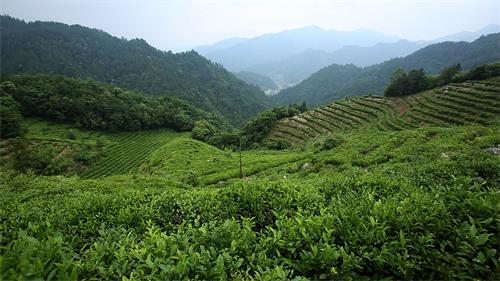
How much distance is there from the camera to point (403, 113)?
46.2m

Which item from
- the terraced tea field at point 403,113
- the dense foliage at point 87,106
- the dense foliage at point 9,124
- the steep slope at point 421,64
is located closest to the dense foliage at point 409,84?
the terraced tea field at point 403,113

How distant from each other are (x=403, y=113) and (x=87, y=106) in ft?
223

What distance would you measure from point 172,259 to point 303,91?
19833 centimetres

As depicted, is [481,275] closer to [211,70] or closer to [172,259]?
[172,259]

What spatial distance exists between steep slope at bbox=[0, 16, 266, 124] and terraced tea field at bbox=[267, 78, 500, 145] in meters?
79.7

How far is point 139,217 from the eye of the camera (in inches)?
186

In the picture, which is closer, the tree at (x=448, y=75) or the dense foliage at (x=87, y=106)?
the tree at (x=448, y=75)

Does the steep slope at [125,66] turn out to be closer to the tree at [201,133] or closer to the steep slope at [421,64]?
the steep slope at [421,64]

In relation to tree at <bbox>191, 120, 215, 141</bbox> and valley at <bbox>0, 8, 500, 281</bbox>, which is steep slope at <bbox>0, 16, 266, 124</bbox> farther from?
tree at <bbox>191, 120, 215, 141</bbox>

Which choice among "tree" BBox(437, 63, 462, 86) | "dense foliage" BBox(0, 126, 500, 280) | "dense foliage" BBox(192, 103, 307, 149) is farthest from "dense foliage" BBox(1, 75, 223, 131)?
"dense foliage" BBox(0, 126, 500, 280)

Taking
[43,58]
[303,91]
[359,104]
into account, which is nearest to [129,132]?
[359,104]

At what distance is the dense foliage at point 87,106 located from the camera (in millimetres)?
62469

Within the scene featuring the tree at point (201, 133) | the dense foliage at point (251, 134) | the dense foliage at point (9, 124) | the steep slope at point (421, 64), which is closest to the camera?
the dense foliage at point (9, 124)

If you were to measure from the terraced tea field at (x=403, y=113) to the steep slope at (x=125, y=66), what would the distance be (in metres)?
79.7
